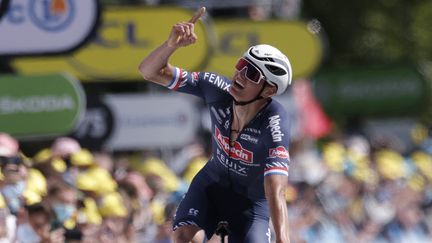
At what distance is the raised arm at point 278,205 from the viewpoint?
7278 mm

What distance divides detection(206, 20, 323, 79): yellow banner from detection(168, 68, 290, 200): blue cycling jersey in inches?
254

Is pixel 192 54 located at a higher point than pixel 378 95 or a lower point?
higher

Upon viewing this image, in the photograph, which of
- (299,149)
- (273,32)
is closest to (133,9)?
(273,32)

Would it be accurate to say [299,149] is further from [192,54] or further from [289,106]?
[192,54]

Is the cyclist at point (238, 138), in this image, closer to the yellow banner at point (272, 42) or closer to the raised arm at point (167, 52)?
the raised arm at point (167, 52)

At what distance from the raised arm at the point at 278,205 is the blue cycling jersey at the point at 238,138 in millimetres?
266

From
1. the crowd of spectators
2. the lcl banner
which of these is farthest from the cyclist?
the lcl banner

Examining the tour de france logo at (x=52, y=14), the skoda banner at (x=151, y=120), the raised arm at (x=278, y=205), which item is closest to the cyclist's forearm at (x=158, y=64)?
the raised arm at (x=278, y=205)

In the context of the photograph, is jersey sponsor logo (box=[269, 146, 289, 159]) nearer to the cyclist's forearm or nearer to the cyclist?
→ the cyclist

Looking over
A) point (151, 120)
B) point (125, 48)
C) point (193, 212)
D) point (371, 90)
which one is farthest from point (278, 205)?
point (371, 90)

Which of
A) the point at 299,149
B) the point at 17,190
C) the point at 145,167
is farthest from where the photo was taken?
the point at 299,149

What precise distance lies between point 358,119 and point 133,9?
1339 cm

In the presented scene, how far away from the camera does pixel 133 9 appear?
496 inches

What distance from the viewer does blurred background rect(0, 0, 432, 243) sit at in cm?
965
